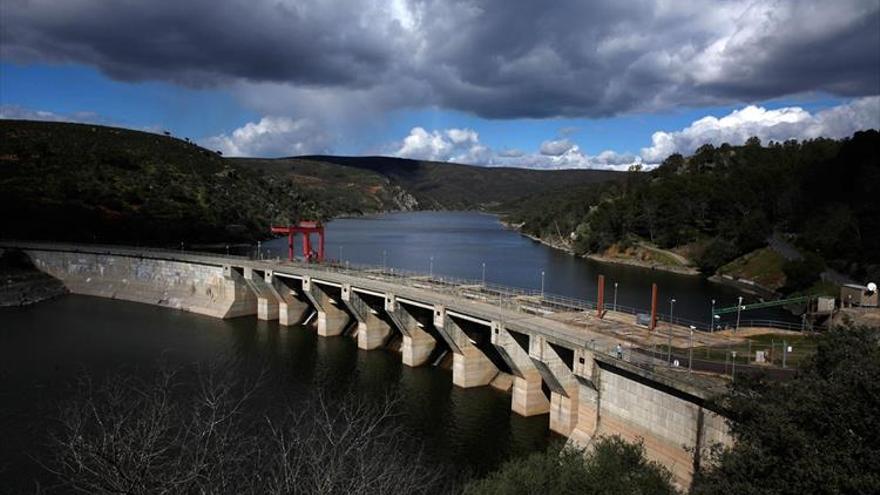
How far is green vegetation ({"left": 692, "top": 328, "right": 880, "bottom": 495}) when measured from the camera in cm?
1572

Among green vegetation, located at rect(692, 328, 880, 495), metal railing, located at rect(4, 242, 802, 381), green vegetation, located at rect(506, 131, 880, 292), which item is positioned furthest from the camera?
green vegetation, located at rect(506, 131, 880, 292)

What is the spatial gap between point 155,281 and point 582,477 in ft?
219

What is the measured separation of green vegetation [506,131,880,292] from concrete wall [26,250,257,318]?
66.4 metres

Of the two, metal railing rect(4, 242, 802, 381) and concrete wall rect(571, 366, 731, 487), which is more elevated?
metal railing rect(4, 242, 802, 381)

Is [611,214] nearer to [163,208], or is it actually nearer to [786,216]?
[786,216]

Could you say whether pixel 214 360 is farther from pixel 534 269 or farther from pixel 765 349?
pixel 534 269

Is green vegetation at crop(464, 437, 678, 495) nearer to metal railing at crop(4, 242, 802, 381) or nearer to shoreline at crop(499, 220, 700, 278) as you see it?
metal railing at crop(4, 242, 802, 381)

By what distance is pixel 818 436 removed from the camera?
17016mm

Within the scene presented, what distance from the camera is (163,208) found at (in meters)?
138

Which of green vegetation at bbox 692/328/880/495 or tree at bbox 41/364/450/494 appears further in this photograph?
tree at bbox 41/364/450/494

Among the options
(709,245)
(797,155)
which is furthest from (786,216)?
(797,155)

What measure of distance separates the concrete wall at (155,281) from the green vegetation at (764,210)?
6638cm

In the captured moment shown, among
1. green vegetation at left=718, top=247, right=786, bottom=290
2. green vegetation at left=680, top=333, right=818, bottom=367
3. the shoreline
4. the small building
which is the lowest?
the shoreline

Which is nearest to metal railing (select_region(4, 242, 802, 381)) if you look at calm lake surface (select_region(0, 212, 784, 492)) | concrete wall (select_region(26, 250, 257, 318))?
concrete wall (select_region(26, 250, 257, 318))
